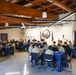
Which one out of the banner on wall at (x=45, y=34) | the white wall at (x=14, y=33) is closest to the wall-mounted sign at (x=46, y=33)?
the banner on wall at (x=45, y=34)

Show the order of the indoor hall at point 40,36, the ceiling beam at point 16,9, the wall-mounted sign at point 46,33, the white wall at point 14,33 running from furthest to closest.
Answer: the white wall at point 14,33, the wall-mounted sign at point 46,33, the indoor hall at point 40,36, the ceiling beam at point 16,9

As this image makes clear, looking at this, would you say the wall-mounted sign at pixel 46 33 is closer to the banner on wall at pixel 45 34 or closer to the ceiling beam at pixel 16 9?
the banner on wall at pixel 45 34

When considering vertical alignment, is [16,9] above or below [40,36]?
above

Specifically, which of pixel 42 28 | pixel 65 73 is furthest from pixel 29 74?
pixel 42 28

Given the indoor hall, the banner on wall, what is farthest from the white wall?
the banner on wall

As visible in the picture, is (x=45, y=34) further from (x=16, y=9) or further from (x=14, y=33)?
(x=16, y=9)

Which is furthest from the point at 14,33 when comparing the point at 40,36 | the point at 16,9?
the point at 16,9

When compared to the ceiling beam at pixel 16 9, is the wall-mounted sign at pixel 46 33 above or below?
below

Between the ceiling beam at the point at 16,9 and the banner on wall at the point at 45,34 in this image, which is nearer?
the ceiling beam at the point at 16,9

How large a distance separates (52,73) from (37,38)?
358 inches

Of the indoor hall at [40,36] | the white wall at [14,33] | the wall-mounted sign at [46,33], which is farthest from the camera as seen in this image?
the white wall at [14,33]

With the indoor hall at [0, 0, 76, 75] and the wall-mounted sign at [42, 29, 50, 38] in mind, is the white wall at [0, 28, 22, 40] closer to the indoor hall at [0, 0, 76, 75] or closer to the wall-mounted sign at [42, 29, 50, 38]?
the indoor hall at [0, 0, 76, 75]

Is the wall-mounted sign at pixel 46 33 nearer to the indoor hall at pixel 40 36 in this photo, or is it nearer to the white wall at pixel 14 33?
the indoor hall at pixel 40 36

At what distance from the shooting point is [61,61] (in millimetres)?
5727
